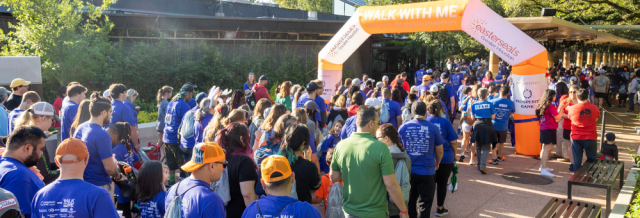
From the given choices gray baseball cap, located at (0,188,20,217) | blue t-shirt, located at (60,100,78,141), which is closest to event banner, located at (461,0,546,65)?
blue t-shirt, located at (60,100,78,141)

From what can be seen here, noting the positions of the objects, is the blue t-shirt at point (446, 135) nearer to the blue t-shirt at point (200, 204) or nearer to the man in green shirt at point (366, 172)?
the man in green shirt at point (366, 172)

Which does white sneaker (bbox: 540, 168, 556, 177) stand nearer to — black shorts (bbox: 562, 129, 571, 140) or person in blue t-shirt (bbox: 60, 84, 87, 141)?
black shorts (bbox: 562, 129, 571, 140)

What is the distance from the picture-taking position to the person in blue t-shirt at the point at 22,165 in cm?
290

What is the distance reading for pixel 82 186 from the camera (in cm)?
254

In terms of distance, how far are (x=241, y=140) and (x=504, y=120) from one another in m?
6.12

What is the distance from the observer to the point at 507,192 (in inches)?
259

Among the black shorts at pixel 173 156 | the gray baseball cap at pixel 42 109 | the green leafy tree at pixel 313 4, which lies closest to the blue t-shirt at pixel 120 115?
the black shorts at pixel 173 156

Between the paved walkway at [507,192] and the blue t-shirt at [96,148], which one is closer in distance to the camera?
the blue t-shirt at [96,148]

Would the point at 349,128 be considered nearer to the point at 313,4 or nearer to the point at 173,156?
the point at 173,156

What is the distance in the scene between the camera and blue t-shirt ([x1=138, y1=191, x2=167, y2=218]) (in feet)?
11.2

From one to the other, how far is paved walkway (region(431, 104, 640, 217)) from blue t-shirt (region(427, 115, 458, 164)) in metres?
0.92

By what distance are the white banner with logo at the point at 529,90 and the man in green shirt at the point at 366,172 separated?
5.98 m

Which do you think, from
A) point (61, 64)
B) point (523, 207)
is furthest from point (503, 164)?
point (61, 64)

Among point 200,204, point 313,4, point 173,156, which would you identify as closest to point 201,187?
point 200,204
